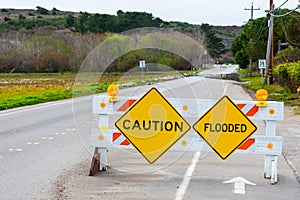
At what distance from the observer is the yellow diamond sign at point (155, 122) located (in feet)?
24.0

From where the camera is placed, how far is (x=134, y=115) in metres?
7.38

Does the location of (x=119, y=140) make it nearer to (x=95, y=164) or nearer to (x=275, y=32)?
(x=95, y=164)

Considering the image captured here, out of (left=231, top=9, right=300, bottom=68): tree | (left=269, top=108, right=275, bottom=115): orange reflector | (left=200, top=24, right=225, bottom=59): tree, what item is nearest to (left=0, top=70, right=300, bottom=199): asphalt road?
(left=269, top=108, right=275, bottom=115): orange reflector

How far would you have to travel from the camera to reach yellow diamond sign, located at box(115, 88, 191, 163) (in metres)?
7.30

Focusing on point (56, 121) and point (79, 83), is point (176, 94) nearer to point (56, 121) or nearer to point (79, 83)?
point (79, 83)

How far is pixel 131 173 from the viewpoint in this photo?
25.3 ft

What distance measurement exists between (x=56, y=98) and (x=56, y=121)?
39.3ft

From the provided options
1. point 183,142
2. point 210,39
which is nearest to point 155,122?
point 183,142

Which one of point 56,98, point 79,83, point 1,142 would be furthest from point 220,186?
point 56,98

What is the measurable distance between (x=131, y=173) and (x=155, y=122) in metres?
1.03

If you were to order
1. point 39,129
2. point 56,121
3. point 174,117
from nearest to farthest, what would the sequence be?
point 174,117 → point 39,129 → point 56,121

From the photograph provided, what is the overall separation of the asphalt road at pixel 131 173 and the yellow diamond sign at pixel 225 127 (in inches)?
21.0

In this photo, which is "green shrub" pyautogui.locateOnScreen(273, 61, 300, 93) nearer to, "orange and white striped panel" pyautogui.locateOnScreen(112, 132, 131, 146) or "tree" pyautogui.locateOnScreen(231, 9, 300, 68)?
"tree" pyautogui.locateOnScreen(231, 9, 300, 68)

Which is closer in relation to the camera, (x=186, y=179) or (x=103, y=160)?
(x=186, y=179)
